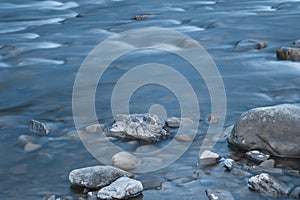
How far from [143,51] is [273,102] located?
227 cm

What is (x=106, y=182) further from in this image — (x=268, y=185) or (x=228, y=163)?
(x=268, y=185)

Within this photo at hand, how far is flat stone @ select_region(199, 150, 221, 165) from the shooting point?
4.02m

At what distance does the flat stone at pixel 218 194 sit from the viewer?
3545 mm

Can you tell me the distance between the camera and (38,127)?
4762 mm

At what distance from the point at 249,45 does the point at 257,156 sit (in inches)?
128

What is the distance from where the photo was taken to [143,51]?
23.4ft

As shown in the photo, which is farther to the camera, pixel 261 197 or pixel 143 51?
pixel 143 51

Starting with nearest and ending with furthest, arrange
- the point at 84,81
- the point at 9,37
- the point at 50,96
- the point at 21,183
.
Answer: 1. the point at 21,183
2. the point at 50,96
3. the point at 84,81
4. the point at 9,37

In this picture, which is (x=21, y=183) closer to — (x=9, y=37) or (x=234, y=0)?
(x=9, y=37)

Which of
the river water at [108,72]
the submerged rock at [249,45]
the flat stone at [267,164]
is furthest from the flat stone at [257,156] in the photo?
the submerged rock at [249,45]

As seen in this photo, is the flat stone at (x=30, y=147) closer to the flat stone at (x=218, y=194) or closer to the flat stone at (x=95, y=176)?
the flat stone at (x=95, y=176)

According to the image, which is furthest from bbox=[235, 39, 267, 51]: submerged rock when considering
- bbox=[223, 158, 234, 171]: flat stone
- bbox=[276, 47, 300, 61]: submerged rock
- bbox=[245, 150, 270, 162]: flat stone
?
bbox=[223, 158, 234, 171]: flat stone

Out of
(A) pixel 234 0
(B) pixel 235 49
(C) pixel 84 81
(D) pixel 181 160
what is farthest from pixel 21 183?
(A) pixel 234 0

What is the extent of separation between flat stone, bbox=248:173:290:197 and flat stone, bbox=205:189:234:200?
0.15m
